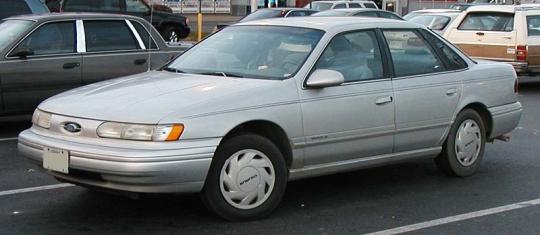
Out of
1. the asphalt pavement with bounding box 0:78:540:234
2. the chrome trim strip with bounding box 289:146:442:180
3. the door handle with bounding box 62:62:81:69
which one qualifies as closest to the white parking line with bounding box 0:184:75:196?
the asphalt pavement with bounding box 0:78:540:234

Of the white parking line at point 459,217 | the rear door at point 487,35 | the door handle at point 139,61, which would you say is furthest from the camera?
the rear door at point 487,35

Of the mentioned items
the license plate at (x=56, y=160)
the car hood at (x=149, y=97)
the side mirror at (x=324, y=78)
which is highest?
the side mirror at (x=324, y=78)

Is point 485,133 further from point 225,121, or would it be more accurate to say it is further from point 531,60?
point 531,60

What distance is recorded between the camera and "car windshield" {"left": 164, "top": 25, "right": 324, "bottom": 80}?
5531mm

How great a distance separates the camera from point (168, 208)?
18.0ft

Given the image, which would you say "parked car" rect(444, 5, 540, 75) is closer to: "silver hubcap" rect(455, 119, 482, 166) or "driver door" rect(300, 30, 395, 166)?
"silver hubcap" rect(455, 119, 482, 166)

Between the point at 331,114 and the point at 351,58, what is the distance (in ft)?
1.99

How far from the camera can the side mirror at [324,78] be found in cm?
532

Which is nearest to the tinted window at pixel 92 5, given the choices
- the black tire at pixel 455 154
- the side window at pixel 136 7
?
the side window at pixel 136 7

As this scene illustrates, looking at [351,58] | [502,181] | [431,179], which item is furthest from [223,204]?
[502,181]

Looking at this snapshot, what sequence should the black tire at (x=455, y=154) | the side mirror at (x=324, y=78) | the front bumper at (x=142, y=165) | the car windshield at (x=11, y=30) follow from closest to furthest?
the front bumper at (x=142, y=165) → the side mirror at (x=324, y=78) → the black tire at (x=455, y=154) → the car windshield at (x=11, y=30)

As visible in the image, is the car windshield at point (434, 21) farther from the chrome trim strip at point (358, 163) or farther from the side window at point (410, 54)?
the chrome trim strip at point (358, 163)

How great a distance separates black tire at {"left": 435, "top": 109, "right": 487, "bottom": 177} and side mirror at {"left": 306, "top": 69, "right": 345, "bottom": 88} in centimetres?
157

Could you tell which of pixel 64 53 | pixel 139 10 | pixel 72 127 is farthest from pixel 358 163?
pixel 139 10
